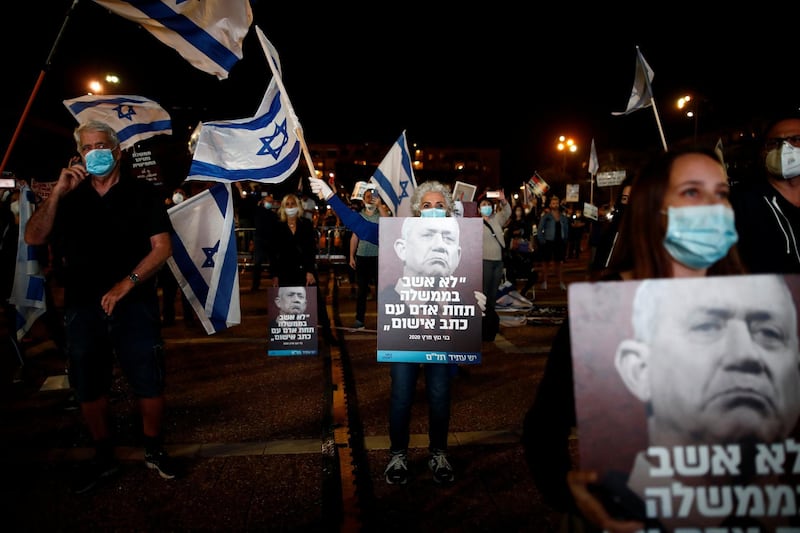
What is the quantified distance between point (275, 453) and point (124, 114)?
458 cm

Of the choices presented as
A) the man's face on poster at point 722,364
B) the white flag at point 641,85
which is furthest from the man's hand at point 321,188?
the white flag at point 641,85

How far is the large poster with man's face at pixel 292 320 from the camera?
6625mm

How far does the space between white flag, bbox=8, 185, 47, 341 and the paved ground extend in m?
0.69

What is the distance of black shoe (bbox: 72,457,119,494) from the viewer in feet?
10.8

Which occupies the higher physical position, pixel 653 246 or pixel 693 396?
pixel 653 246

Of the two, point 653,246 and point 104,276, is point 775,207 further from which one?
point 104,276

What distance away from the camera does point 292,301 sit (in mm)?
6645

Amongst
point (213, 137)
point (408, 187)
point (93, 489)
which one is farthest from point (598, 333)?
point (408, 187)

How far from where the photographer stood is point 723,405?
4.09 feet

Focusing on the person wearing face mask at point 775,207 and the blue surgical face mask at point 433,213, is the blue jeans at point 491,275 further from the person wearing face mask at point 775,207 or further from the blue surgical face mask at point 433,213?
the person wearing face mask at point 775,207

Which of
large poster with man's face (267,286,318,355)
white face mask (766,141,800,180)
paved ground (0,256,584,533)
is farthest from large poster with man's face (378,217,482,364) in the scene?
large poster with man's face (267,286,318,355)

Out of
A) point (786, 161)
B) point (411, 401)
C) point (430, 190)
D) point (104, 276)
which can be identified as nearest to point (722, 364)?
point (411, 401)

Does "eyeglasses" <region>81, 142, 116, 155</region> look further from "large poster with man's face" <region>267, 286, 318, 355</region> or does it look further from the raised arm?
"large poster with man's face" <region>267, 286, 318, 355</region>

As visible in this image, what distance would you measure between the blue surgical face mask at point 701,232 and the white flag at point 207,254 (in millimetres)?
3996
